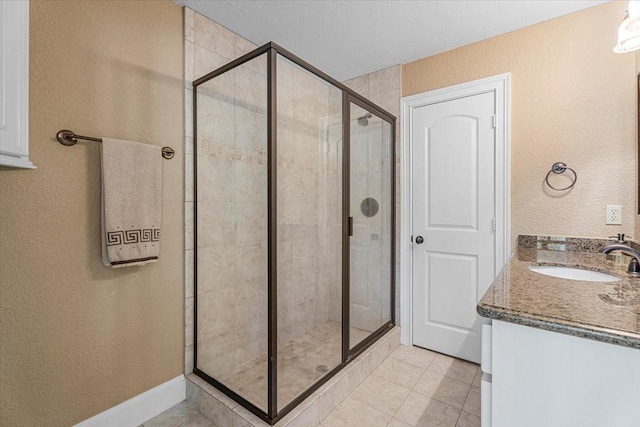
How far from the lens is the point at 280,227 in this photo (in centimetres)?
172

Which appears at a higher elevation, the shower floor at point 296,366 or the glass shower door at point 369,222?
the glass shower door at point 369,222

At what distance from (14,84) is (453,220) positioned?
2585mm

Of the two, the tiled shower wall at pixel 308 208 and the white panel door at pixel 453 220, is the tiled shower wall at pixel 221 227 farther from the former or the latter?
the white panel door at pixel 453 220

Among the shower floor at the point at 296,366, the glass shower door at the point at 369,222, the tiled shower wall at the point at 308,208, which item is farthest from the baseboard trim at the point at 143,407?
the glass shower door at the point at 369,222

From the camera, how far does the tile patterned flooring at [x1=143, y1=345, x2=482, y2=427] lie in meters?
1.67

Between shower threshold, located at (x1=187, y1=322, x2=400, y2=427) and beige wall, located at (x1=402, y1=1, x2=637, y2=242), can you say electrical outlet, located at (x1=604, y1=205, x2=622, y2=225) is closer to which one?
beige wall, located at (x1=402, y1=1, x2=637, y2=242)

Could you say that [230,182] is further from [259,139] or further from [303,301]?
[303,301]

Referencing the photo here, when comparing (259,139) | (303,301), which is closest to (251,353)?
(303,301)

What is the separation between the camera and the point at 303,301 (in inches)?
87.0

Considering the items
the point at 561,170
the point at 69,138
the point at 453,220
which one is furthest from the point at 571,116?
the point at 69,138

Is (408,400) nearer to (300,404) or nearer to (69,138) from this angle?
(300,404)

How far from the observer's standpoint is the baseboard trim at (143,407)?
1497 mm

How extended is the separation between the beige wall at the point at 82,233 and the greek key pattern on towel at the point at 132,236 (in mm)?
120

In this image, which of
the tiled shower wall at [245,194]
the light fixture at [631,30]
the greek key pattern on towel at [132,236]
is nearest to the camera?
the light fixture at [631,30]
